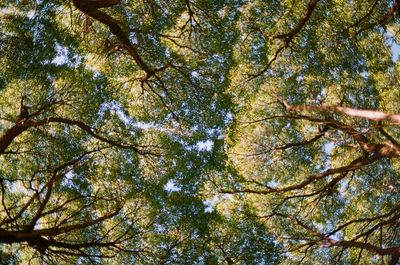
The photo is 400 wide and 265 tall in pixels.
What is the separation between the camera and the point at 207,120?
9102 mm

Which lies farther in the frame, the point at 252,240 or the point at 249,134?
the point at 249,134

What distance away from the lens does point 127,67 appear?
8.83 m

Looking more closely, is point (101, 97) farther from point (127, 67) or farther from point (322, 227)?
point (322, 227)

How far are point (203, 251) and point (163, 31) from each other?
4.72 metres

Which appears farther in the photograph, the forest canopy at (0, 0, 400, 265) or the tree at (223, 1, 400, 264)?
the tree at (223, 1, 400, 264)

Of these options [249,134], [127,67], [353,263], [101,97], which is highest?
[127,67]

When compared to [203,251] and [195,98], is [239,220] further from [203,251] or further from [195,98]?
[195,98]

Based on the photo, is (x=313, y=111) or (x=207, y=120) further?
(x=207, y=120)

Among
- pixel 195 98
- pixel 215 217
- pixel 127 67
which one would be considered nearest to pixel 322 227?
pixel 215 217

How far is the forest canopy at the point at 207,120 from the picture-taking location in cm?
824

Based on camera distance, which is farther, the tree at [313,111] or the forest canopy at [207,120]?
the tree at [313,111]

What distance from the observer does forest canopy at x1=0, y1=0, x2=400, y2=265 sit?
824cm

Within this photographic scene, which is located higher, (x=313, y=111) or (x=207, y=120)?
(x=207, y=120)

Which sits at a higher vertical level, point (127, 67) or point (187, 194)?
point (127, 67)
